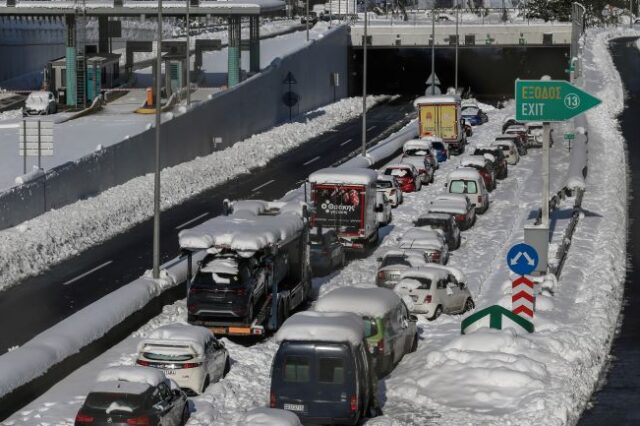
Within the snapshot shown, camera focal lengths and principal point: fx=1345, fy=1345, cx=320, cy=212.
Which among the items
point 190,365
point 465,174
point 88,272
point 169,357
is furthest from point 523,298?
point 465,174

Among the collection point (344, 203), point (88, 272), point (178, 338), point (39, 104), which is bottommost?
point (88, 272)

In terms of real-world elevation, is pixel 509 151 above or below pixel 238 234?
below

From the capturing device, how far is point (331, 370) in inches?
1040

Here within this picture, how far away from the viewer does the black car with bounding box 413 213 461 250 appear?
47312 mm

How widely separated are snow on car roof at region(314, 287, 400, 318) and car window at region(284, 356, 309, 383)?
13.1 feet

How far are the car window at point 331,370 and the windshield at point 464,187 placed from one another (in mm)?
29732

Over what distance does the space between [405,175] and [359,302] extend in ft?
96.7

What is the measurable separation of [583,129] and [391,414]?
172ft

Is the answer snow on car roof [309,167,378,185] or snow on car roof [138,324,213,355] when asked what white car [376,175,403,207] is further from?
snow on car roof [138,324,213,355]

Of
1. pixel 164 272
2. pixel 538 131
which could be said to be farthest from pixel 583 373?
pixel 538 131

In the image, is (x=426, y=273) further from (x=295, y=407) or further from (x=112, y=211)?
(x=112, y=211)

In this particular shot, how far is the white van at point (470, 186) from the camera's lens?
55188 mm

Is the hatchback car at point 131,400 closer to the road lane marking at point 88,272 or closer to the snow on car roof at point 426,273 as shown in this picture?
the snow on car roof at point 426,273

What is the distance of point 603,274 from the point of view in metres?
40.9
